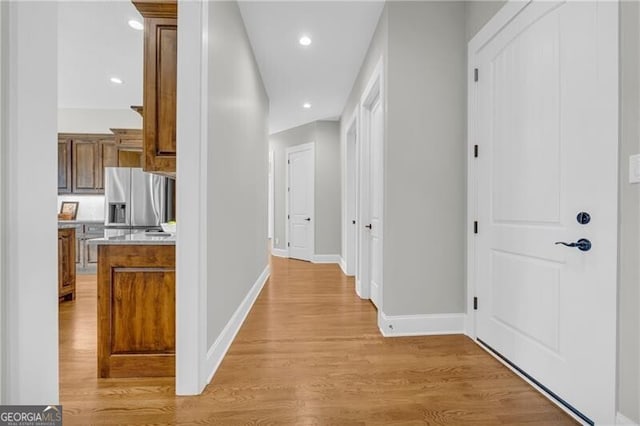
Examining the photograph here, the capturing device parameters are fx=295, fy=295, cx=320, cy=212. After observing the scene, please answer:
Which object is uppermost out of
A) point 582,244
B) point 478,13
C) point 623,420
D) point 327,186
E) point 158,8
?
point 478,13

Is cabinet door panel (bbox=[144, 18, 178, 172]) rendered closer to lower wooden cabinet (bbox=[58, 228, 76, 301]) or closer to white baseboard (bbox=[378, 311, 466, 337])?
white baseboard (bbox=[378, 311, 466, 337])

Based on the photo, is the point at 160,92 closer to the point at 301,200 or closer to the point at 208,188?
the point at 208,188

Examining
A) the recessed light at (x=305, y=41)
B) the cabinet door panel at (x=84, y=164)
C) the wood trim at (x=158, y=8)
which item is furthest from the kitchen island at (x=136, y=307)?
the cabinet door panel at (x=84, y=164)

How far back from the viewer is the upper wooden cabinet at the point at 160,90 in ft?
5.85

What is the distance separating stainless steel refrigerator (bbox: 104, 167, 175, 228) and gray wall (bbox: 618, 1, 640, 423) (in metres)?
4.99

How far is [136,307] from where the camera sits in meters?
1.79

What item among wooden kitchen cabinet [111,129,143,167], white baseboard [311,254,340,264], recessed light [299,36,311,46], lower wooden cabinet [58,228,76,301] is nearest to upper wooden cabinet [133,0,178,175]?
recessed light [299,36,311,46]

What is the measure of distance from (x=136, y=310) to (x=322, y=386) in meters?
1.21

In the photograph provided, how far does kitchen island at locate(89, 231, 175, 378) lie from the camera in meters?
1.77

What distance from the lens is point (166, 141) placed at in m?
1.80

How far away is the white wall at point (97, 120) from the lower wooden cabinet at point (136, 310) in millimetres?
4699

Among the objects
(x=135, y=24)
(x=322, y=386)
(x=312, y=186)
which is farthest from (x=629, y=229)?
(x=312, y=186)

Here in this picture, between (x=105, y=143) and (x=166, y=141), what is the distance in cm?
449

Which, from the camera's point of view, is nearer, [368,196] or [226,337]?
[226,337]
